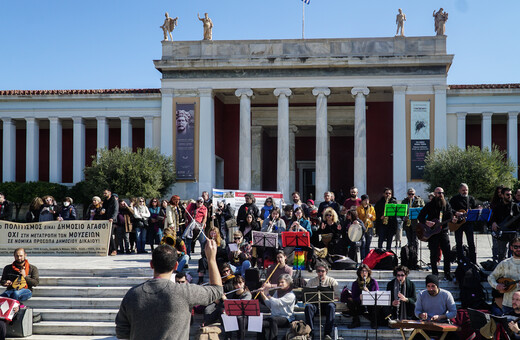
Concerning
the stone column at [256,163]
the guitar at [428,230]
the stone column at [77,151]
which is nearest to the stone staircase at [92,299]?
the guitar at [428,230]

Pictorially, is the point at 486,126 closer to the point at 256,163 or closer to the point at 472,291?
the point at 256,163

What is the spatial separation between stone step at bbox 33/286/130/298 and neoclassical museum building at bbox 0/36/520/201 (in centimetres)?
1897

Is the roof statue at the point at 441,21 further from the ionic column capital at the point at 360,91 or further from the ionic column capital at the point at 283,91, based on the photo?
the ionic column capital at the point at 283,91

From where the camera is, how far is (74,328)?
36.2ft

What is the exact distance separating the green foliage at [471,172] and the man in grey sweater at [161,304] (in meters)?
24.7

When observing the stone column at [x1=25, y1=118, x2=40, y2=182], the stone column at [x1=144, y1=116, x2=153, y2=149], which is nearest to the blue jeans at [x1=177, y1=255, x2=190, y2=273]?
the stone column at [x1=144, y1=116, x2=153, y2=149]

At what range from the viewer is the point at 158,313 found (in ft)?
13.0

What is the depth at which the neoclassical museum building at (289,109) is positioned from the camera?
101 feet

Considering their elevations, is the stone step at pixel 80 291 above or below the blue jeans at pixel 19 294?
below

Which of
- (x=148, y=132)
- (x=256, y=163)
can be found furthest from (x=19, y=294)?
(x=256, y=163)

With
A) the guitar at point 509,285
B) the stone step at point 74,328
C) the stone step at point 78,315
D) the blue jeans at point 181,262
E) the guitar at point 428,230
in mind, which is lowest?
the stone step at point 74,328

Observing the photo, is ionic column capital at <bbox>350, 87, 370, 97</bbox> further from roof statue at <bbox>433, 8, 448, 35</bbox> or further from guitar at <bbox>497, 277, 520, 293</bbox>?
guitar at <bbox>497, 277, 520, 293</bbox>

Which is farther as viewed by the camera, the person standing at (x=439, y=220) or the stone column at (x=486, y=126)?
the stone column at (x=486, y=126)

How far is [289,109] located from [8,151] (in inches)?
614
